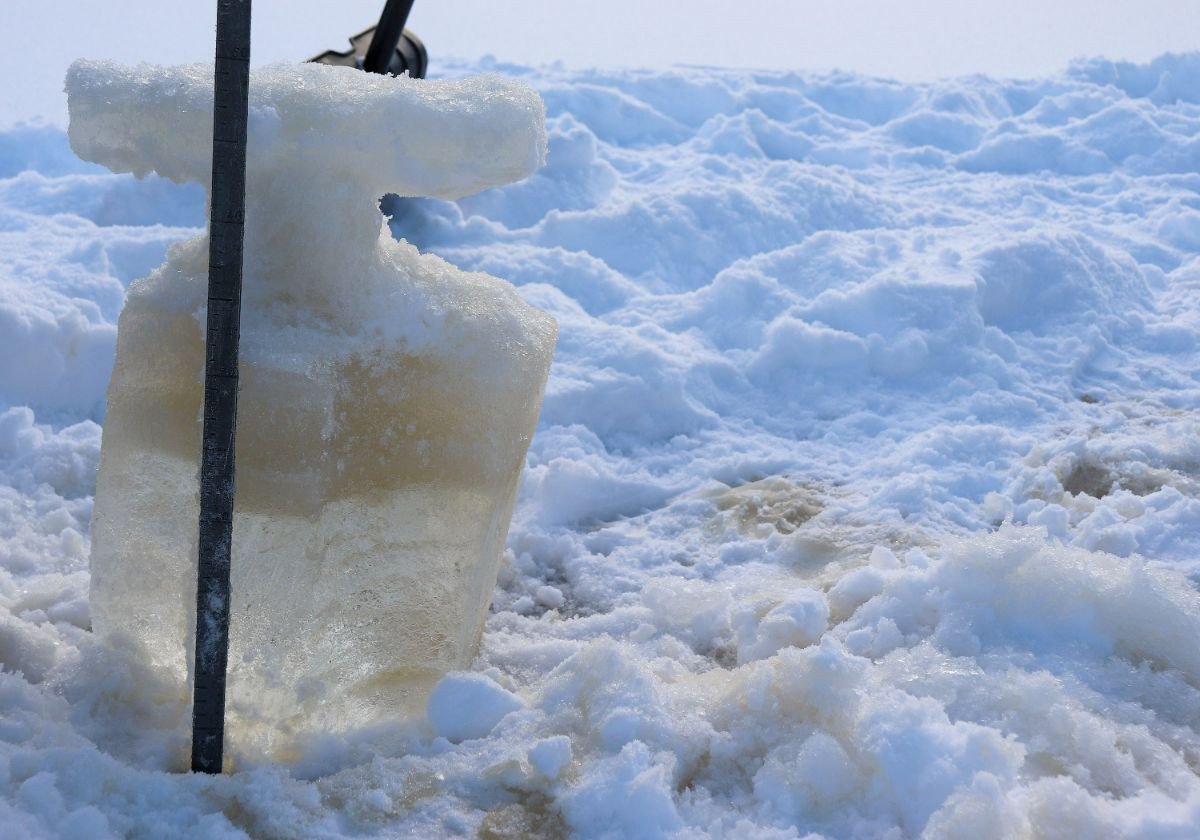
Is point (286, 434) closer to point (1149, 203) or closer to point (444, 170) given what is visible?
point (444, 170)

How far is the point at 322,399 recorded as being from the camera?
7.72 ft

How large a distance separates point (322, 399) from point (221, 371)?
32 centimetres

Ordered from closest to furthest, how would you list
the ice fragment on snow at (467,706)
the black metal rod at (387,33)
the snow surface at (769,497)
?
the snow surface at (769,497) < the ice fragment on snow at (467,706) < the black metal rod at (387,33)

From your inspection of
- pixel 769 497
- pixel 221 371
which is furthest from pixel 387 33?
pixel 221 371

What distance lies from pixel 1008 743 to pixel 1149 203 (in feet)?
17.6

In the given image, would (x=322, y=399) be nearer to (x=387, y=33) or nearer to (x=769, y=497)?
(x=769, y=497)

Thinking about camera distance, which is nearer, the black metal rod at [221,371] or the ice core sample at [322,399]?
the black metal rod at [221,371]

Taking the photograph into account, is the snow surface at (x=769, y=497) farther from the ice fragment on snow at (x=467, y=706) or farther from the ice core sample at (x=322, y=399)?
the ice core sample at (x=322, y=399)

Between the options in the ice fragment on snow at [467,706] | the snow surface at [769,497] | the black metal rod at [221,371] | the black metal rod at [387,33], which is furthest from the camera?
the black metal rod at [387,33]

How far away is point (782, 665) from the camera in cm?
253

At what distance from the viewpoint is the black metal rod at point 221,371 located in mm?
1942

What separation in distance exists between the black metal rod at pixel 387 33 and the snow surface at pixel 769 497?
2.50ft

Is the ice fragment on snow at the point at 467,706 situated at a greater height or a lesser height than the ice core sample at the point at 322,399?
lesser

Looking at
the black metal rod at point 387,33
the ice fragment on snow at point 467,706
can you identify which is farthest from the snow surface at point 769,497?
the black metal rod at point 387,33
